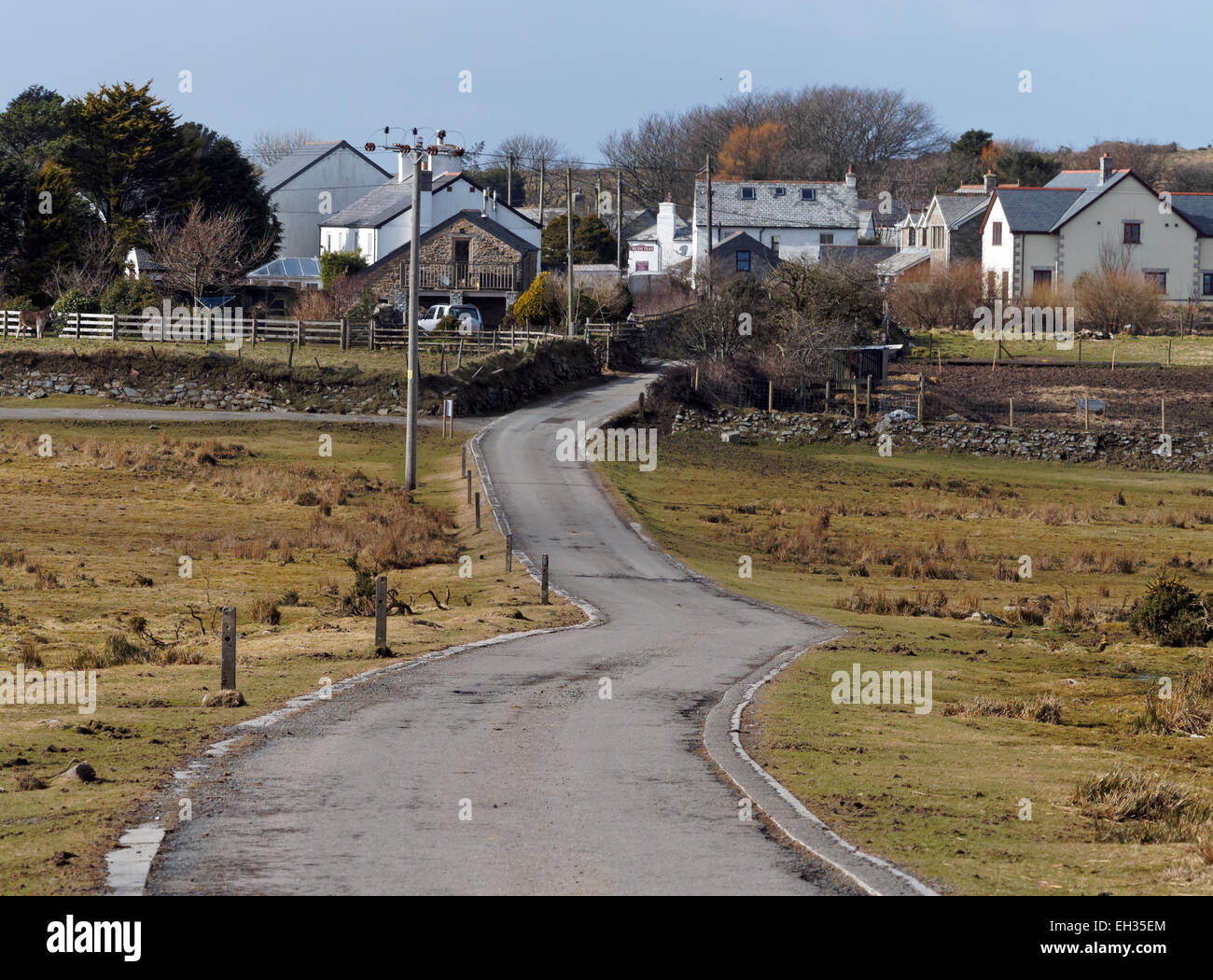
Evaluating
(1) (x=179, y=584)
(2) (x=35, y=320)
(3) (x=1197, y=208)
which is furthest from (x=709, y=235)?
(1) (x=179, y=584)

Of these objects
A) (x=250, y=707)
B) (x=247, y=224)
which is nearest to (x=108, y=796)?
(x=250, y=707)

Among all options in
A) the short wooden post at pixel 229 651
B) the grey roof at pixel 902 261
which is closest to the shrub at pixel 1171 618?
the short wooden post at pixel 229 651

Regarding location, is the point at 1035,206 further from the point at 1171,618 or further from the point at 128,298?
the point at 1171,618

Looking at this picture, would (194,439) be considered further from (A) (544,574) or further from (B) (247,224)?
(B) (247,224)

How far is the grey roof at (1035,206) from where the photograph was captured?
90688 mm

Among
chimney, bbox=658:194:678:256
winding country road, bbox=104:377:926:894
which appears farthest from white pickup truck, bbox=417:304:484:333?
winding country road, bbox=104:377:926:894

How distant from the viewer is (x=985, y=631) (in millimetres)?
26703

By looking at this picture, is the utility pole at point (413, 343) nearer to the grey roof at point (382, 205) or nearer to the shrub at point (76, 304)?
the shrub at point (76, 304)

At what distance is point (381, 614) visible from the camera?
68.6 feet

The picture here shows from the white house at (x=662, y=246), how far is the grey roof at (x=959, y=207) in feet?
77.5

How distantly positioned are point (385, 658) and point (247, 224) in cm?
7066

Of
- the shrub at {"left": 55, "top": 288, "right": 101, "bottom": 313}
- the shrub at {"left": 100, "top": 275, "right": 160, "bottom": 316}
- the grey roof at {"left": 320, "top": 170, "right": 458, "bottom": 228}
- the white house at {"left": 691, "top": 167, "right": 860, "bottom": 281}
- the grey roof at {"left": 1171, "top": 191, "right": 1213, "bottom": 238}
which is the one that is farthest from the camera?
the white house at {"left": 691, "top": 167, "right": 860, "bottom": 281}

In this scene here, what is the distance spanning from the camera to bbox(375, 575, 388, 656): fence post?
20766 mm

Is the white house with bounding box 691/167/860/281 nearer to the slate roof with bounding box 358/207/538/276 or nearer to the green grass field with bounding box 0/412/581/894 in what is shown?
the slate roof with bounding box 358/207/538/276
